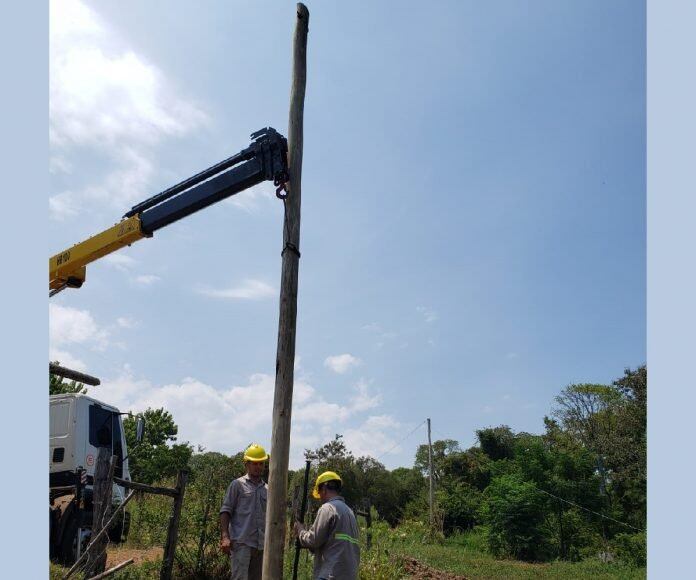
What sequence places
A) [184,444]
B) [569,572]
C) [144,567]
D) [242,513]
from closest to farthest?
[242,513] < [144,567] < [569,572] < [184,444]

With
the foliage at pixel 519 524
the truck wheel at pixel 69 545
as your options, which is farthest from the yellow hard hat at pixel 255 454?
the foliage at pixel 519 524

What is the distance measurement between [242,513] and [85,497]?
5.24 meters

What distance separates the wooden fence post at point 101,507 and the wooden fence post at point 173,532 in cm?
79

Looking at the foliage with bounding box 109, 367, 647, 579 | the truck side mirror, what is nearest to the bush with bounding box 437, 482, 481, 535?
the foliage with bounding box 109, 367, 647, 579

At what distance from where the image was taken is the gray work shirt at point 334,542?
5.16 m

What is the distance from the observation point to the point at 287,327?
16.5 feet

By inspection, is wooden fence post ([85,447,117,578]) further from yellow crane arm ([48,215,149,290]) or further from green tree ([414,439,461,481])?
green tree ([414,439,461,481])

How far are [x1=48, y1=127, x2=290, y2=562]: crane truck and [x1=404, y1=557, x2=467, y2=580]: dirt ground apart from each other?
620 cm

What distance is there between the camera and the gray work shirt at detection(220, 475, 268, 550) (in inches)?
244

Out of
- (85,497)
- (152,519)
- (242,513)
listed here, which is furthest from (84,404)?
(242,513)

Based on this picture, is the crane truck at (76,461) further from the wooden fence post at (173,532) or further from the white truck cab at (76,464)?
the wooden fence post at (173,532)

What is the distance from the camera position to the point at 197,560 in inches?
326

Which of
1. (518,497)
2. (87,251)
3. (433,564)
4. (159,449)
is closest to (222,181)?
(87,251)

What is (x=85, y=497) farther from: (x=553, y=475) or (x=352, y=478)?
(x=553, y=475)
